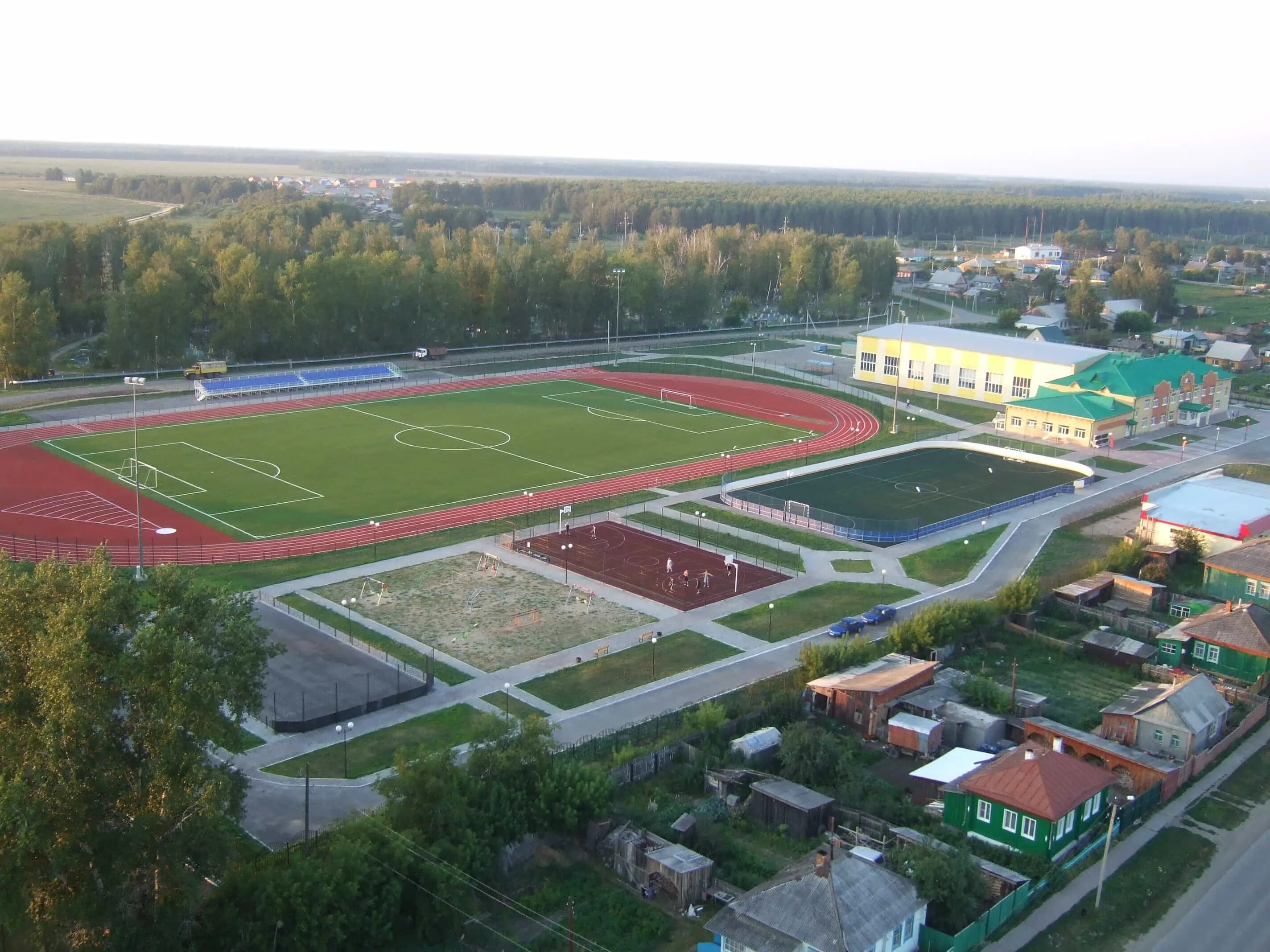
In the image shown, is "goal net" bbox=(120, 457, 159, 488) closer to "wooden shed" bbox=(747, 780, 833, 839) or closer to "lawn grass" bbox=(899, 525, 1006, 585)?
"lawn grass" bbox=(899, 525, 1006, 585)

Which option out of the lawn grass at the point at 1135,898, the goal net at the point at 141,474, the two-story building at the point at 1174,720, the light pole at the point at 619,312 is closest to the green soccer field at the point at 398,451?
the goal net at the point at 141,474

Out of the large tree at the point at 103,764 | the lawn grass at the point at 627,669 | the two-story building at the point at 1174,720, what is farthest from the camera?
the lawn grass at the point at 627,669

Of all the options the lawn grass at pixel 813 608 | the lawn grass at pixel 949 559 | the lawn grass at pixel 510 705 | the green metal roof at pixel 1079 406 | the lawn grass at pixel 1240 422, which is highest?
the green metal roof at pixel 1079 406

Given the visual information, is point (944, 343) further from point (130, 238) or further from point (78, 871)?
point (78, 871)

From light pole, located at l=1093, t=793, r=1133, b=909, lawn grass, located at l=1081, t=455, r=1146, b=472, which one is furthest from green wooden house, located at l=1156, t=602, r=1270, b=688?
lawn grass, located at l=1081, t=455, r=1146, b=472

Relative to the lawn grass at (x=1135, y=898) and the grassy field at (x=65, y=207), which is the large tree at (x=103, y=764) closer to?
the lawn grass at (x=1135, y=898)

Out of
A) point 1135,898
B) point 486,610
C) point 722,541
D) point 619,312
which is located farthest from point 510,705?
point 619,312
